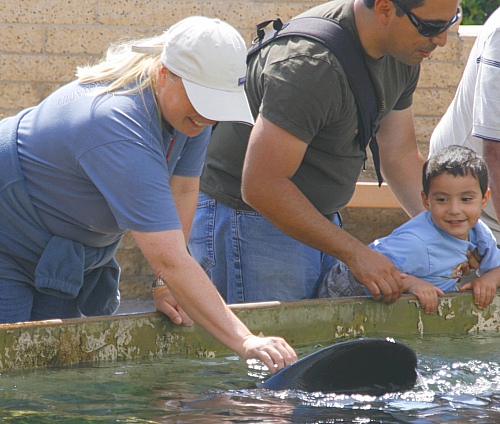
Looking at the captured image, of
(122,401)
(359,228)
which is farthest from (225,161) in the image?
(359,228)

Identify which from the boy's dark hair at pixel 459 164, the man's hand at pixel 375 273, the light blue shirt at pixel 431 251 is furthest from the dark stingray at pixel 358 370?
the boy's dark hair at pixel 459 164

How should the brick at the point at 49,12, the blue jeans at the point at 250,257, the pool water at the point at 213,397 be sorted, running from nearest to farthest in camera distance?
the pool water at the point at 213,397 → the blue jeans at the point at 250,257 → the brick at the point at 49,12

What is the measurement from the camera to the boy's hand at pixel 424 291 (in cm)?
A: 356

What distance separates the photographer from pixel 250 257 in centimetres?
353

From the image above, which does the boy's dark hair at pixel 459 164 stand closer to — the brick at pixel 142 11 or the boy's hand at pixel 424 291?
the boy's hand at pixel 424 291

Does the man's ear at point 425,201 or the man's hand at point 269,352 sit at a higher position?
the man's ear at point 425,201

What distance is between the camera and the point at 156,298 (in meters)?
3.19

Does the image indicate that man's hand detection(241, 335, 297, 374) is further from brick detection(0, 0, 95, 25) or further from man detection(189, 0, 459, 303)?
brick detection(0, 0, 95, 25)

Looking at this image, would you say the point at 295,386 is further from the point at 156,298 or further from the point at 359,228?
the point at 359,228

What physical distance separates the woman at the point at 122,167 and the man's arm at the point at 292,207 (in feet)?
0.87

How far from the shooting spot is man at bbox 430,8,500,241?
11.4 feet

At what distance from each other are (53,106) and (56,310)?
2.53 ft

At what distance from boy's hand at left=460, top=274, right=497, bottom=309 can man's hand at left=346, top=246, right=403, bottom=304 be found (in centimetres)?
40

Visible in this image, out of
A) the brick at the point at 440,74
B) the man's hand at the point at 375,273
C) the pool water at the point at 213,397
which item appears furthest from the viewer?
the brick at the point at 440,74
